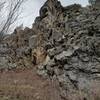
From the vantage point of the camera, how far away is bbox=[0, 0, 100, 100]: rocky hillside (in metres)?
12.8

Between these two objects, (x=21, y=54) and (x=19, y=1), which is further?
(x=21, y=54)

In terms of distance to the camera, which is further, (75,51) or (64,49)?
(64,49)

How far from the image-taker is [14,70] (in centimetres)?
2162

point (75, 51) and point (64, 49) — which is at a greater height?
point (64, 49)

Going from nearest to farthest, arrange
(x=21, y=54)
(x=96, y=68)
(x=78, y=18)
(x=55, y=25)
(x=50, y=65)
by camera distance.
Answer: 1. (x=96, y=68)
2. (x=50, y=65)
3. (x=78, y=18)
4. (x=55, y=25)
5. (x=21, y=54)

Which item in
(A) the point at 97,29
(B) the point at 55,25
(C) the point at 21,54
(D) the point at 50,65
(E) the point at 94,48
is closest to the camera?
(E) the point at 94,48

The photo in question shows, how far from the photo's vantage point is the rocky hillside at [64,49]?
12.8 metres

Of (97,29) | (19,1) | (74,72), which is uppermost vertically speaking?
(19,1)

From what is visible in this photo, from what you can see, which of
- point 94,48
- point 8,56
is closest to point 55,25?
point 8,56

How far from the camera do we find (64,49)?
1631 centimetres

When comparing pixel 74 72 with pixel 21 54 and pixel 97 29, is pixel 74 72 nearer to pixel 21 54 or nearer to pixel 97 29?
pixel 97 29

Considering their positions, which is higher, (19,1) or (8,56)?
(19,1)

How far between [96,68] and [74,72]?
3.66 ft

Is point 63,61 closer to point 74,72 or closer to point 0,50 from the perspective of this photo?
point 74,72
